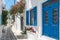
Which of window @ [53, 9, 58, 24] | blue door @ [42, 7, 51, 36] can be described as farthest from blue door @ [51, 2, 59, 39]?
blue door @ [42, 7, 51, 36]

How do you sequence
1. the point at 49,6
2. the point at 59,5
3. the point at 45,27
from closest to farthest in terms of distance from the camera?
the point at 59,5 → the point at 49,6 → the point at 45,27

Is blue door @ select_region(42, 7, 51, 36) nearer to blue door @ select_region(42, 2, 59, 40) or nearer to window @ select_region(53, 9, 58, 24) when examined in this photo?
blue door @ select_region(42, 2, 59, 40)

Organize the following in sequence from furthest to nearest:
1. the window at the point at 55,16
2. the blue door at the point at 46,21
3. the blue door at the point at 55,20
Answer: the blue door at the point at 46,21, the window at the point at 55,16, the blue door at the point at 55,20

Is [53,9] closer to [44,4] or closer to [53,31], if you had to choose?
[53,31]

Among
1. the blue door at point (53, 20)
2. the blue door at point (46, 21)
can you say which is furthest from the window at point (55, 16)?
the blue door at point (46, 21)

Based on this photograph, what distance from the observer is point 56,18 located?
10.1 m

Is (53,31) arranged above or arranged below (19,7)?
below

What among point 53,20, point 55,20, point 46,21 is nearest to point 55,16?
point 55,20

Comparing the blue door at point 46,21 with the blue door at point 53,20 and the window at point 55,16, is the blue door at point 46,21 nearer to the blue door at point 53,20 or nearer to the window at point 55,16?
the blue door at point 53,20

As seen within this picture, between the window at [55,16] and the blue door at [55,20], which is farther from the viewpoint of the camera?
the window at [55,16]

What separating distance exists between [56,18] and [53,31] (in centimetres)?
86

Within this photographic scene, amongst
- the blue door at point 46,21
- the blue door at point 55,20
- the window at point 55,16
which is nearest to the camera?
the blue door at point 55,20

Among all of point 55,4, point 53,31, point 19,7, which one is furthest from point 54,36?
point 19,7

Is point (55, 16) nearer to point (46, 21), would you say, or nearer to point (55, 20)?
point (55, 20)
